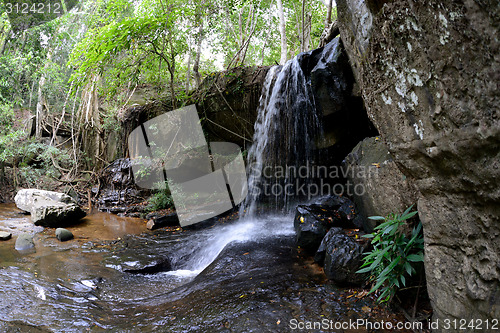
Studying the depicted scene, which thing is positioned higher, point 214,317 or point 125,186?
point 125,186

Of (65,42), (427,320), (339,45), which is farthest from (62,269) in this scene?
(65,42)

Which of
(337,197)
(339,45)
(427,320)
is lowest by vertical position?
(427,320)

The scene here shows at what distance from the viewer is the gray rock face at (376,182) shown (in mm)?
3312

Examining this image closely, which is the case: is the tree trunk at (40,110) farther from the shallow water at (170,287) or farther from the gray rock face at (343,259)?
the gray rock face at (343,259)

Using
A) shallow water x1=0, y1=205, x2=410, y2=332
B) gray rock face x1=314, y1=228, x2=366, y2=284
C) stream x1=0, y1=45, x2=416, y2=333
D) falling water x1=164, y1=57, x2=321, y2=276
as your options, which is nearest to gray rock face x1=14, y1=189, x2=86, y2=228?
stream x1=0, y1=45, x2=416, y2=333

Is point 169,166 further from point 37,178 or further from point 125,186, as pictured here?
point 37,178

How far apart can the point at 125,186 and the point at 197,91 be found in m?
4.49

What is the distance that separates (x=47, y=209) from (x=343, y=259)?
730cm

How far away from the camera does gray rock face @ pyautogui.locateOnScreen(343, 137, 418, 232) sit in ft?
10.9

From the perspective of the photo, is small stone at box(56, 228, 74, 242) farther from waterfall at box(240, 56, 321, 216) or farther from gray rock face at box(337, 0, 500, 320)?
gray rock face at box(337, 0, 500, 320)

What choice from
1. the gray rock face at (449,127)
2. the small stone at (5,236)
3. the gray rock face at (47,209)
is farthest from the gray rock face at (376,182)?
the gray rock face at (47,209)

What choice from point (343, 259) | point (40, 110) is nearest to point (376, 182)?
point (343, 259)

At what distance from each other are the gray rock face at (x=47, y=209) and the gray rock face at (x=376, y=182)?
7061 mm

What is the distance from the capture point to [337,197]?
5.99 m
